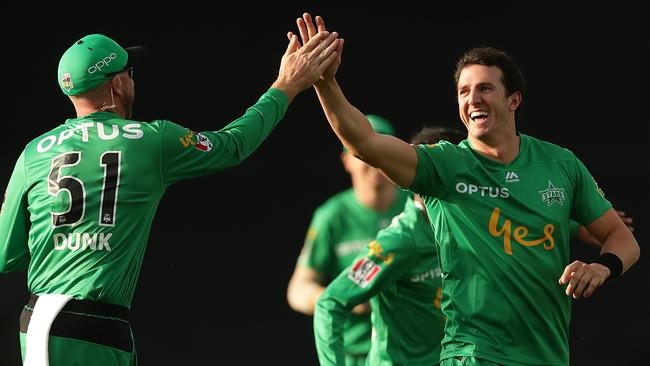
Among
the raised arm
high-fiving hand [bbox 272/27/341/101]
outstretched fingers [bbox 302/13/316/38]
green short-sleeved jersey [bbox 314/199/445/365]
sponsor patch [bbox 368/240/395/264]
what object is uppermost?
outstretched fingers [bbox 302/13/316/38]

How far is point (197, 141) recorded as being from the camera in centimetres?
456

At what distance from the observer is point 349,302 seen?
18.2 feet

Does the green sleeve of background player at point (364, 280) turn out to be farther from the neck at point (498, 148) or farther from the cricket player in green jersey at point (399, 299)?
the neck at point (498, 148)

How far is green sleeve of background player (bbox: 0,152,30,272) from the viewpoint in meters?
4.52

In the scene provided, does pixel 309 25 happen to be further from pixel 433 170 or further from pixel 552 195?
pixel 552 195

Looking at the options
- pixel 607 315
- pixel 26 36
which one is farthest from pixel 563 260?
pixel 26 36

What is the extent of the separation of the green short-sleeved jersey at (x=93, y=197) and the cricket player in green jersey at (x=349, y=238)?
2272 millimetres

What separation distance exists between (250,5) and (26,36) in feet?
5.85

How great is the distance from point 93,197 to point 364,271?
1573mm

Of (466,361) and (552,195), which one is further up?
(552,195)

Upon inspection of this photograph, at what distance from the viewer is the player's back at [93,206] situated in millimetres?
4324

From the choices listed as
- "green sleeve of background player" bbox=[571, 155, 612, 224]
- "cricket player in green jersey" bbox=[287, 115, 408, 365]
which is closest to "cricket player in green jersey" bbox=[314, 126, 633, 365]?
"green sleeve of background player" bbox=[571, 155, 612, 224]

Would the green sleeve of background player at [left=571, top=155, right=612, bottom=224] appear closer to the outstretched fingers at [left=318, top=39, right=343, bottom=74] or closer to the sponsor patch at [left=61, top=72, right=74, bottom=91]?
the outstretched fingers at [left=318, top=39, right=343, bottom=74]

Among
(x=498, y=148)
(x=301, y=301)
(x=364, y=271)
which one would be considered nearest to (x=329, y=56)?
(x=498, y=148)
